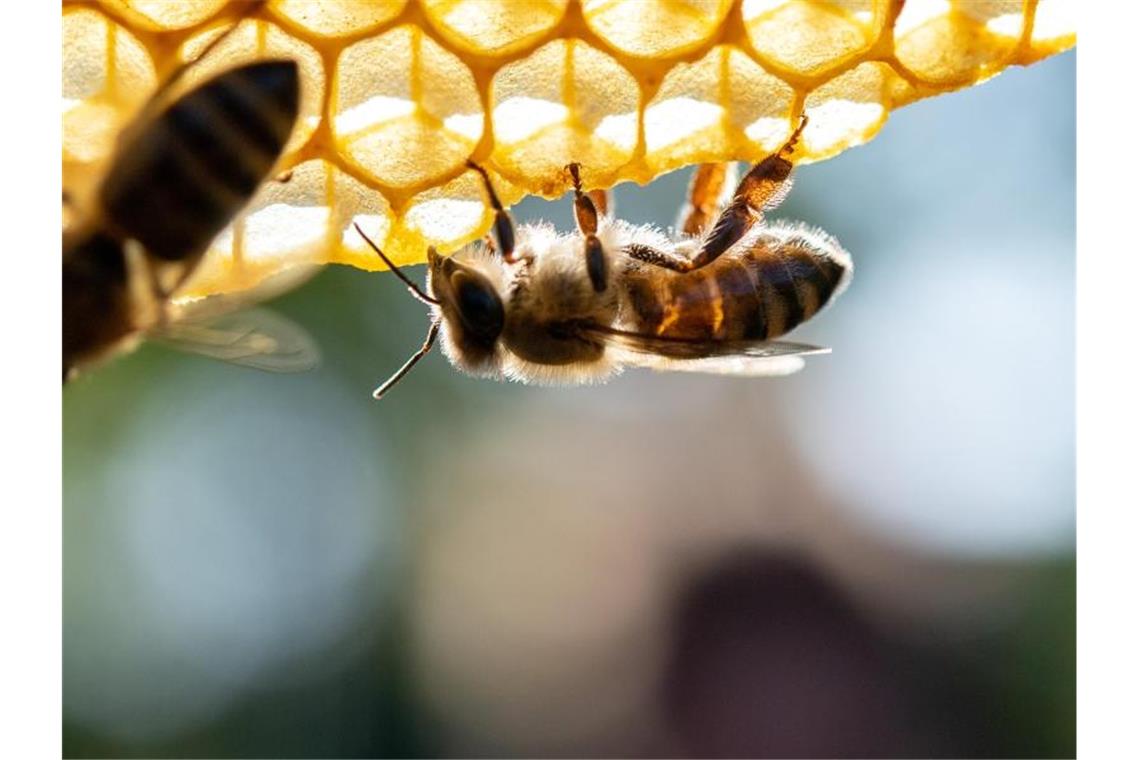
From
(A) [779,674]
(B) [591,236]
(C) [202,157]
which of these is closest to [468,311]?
(B) [591,236]

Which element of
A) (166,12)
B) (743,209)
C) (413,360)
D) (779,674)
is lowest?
(779,674)

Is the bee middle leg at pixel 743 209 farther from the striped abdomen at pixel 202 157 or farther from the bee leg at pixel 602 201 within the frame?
the striped abdomen at pixel 202 157

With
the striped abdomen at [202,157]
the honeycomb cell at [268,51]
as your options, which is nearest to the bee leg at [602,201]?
the honeycomb cell at [268,51]

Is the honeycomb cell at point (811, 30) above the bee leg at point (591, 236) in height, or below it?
above

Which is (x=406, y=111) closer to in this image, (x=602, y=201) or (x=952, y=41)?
(x=602, y=201)

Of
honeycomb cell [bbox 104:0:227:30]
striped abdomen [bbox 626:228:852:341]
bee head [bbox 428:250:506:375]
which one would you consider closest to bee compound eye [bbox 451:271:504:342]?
bee head [bbox 428:250:506:375]
